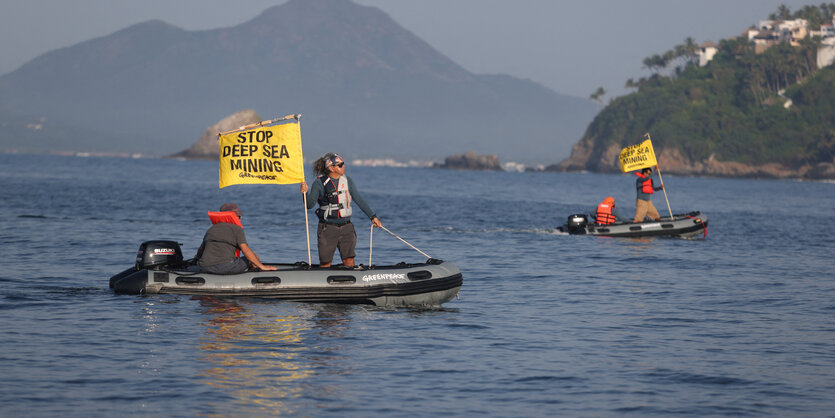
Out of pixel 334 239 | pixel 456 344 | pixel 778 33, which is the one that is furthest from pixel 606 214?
pixel 778 33

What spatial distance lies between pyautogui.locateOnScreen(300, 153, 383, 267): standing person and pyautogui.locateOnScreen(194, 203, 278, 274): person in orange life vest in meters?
1.12

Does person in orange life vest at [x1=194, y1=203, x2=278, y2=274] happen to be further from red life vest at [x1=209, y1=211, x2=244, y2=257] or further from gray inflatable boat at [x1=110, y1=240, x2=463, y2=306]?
gray inflatable boat at [x1=110, y1=240, x2=463, y2=306]

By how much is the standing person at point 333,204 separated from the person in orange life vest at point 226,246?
1119 mm

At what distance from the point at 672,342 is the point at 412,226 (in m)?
23.3

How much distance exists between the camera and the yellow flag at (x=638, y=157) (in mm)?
29641

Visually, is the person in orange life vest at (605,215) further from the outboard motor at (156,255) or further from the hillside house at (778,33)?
the hillside house at (778,33)

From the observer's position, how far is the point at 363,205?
14.7 m

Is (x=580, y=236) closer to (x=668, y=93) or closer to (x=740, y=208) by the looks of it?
(x=740, y=208)

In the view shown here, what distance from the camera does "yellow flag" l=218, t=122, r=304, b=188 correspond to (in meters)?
15.4

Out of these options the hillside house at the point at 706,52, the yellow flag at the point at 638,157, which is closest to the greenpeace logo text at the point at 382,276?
the yellow flag at the point at 638,157

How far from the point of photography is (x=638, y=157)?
98.4ft

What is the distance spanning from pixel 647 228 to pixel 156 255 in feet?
58.0

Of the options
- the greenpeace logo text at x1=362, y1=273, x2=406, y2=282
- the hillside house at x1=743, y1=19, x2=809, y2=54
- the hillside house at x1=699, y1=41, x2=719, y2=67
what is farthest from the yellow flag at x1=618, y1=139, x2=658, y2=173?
the hillside house at x1=699, y1=41, x2=719, y2=67

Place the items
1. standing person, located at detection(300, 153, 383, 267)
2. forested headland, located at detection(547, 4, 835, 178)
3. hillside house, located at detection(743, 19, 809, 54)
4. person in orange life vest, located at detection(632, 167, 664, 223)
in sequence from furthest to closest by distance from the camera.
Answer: hillside house, located at detection(743, 19, 809, 54) → forested headland, located at detection(547, 4, 835, 178) → person in orange life vest, located at detection(632, 167, 664, 223) → standing person, located at detection(300, 153, 383, 267)
